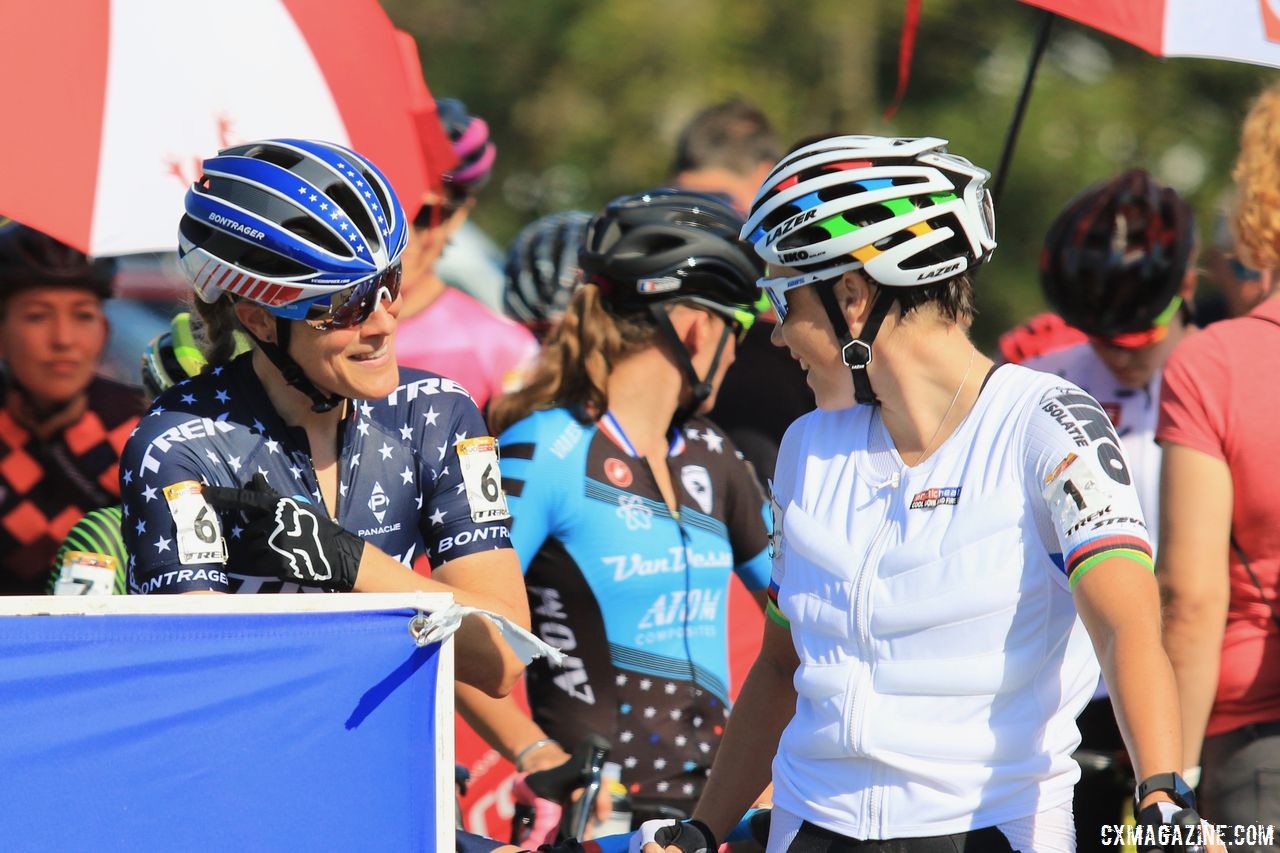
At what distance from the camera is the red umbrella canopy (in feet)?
13.6

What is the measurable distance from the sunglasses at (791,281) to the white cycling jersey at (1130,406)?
235 centimetres

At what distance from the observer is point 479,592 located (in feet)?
11.2

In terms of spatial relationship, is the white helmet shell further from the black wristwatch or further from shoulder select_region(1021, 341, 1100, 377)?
shoulder select_region(1021, 341, 1100, 377)

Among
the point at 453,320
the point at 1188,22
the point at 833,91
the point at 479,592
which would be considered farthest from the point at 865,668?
the point at 833,91

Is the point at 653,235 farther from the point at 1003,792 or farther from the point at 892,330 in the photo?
the point at 1003,792

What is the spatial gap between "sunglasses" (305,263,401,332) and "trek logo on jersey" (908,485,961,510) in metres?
1.21

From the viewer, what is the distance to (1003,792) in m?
2.88

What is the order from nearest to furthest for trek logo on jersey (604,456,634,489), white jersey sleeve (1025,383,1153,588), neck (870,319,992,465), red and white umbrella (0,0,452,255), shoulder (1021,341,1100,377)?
white jersey sleeve (1025,383,1153,588), neck (870,319,992,465), red and white umbrella (0,0,452,255), trek logo on jersey (604,456,634,489), shoulder (1021,341,1100,377)

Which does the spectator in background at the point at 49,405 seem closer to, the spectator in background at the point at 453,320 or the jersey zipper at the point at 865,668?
the spectator in background at the point at 453,320

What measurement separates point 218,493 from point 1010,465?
5.00ft

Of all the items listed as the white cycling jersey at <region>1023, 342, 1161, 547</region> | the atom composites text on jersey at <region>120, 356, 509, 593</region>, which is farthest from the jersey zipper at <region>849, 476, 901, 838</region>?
the white cycling jersey at <region>1023, 342, 1161, 547</region>

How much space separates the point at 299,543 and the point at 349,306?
528mm

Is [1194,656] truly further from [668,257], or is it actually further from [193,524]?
[193,524]

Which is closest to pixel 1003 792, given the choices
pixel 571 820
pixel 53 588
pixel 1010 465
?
pixel 1010 465
